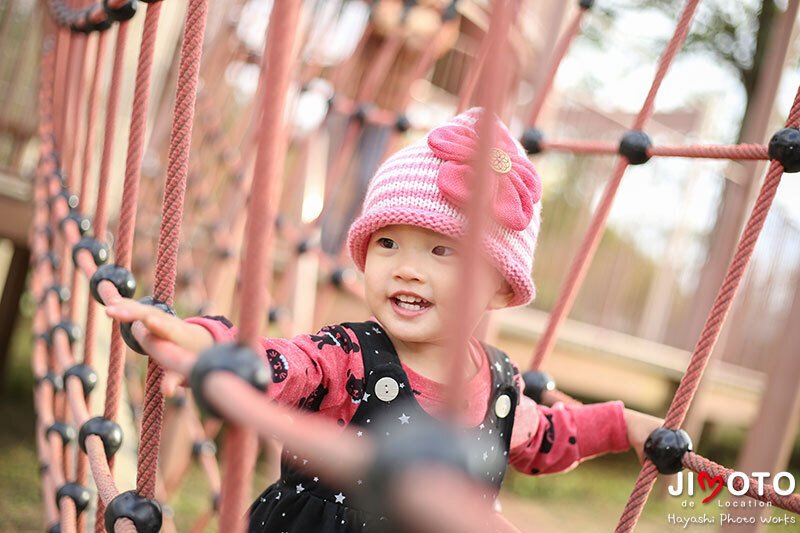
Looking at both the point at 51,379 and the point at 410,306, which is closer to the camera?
the point at 410,306

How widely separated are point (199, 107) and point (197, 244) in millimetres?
389

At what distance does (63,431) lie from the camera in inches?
41.3

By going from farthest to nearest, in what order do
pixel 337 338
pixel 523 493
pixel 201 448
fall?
1. pixel 523 493
2. pixel 201 448
3. pixel 337 338

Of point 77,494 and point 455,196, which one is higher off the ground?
point 455,196

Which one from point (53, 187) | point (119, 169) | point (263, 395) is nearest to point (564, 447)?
point (263, 395)

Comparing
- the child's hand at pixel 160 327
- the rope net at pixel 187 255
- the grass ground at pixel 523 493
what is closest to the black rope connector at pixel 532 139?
the rope net at pixel 187 255

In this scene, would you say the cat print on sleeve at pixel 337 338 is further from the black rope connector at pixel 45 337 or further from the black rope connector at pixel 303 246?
the black rope connector at pixel 303 246

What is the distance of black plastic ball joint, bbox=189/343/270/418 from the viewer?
1.30ft

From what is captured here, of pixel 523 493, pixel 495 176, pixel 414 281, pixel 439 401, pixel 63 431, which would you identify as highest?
pixel 495 176

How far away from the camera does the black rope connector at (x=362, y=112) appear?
6.40 feet

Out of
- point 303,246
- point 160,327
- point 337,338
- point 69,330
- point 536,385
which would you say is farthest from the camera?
point 303,246

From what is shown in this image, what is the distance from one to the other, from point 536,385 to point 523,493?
221 cm

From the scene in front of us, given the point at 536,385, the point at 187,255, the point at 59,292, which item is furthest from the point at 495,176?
the point at 187,255

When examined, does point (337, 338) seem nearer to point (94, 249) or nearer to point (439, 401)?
point (439, 401)
